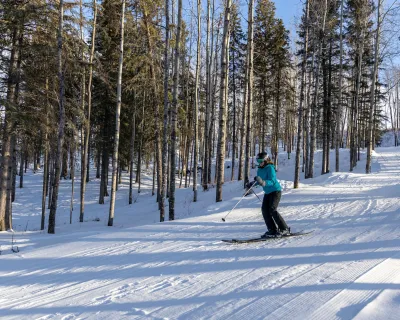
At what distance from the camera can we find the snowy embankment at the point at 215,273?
145 inches

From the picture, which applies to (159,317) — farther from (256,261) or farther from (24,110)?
(24,110)

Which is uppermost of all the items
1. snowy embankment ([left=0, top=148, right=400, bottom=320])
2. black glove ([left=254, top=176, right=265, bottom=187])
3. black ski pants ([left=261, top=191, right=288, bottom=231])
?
black glove ([left=254, top=176, right=265, bottom=187])

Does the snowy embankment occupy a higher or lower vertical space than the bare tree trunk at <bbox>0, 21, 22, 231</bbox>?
lower

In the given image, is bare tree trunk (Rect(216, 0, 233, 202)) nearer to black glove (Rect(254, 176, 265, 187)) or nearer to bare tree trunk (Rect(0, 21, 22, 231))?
black glove (Rect(254, 176, 265, 187))

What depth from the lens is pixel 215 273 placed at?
4.85 m

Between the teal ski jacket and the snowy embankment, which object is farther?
the teal ski jacket

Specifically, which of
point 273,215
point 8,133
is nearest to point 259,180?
point 273,215

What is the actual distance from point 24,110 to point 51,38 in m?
3.07

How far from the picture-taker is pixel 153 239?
716 cm

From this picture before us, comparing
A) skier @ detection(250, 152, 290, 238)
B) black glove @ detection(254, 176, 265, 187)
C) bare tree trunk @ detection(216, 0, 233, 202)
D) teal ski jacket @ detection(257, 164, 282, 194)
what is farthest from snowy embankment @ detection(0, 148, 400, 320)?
bare tree trunk @ detection(216, 0, 233, 202)

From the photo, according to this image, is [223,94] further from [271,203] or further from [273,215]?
[273,215]

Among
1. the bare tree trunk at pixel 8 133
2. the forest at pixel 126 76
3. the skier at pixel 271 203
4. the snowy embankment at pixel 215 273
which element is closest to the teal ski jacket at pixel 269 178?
the skier at pixel 271 203

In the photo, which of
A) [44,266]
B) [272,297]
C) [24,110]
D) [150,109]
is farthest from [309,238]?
[150,109]

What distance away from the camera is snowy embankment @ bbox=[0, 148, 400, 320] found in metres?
3.68
